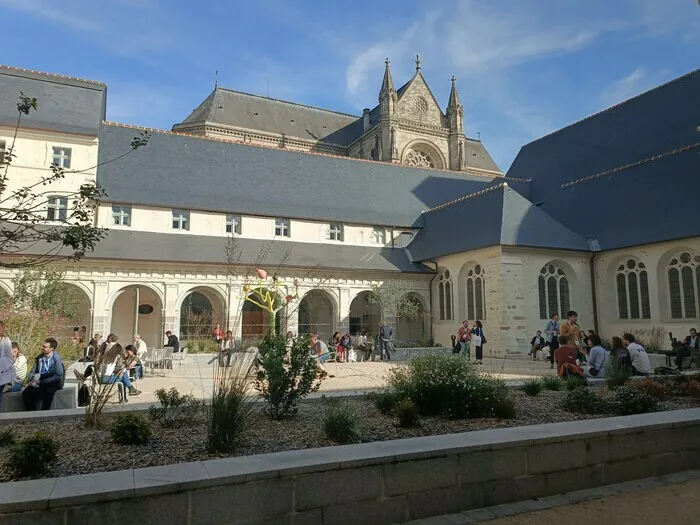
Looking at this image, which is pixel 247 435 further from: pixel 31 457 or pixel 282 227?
pixel 282 227

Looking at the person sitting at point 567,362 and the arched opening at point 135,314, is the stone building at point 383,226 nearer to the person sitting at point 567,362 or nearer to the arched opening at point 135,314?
the arched opening at point 135,314

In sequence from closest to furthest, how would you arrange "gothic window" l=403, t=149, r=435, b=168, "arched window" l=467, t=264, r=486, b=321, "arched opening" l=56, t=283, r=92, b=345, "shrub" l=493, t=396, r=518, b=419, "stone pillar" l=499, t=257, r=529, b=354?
1. "shrub" l=493, t=396, r=518, b=419
2. "arched opening" l=56, t=283, r=92, b=345
3. "stone pillar" l=499, t=257, r=529, b=354
4. "arched window" l=467, t=264, r=486, b=321
5. "gothic window" l=403, t=149, r=435, b=168

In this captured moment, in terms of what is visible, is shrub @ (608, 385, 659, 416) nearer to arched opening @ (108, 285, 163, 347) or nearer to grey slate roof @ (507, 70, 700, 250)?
grey slate roof @ (507, 70, 700, 250)

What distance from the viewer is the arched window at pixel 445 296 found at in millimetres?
24859

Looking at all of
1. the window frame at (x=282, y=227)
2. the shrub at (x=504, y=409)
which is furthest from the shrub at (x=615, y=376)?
the window frame at (x=282, y=227)

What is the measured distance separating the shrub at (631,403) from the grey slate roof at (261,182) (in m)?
20.7

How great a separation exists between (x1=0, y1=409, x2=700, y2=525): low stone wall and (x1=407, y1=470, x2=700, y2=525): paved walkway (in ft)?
0.35

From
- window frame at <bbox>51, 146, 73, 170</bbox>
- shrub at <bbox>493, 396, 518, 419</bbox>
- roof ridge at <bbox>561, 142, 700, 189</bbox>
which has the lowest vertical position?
shrub at <bbox>493, 396, 518, 419</bbox>

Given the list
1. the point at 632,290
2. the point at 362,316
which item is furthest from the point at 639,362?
the point at 362,316

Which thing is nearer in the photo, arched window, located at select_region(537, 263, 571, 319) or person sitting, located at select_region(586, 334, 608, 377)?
person sitting, located at select_region(586, 334, 608, 377)

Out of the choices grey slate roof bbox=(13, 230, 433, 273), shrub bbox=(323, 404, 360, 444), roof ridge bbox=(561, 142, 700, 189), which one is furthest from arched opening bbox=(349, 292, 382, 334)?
shrub bbox=(323, 404, 360, 444)

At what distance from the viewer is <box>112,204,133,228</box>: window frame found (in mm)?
23219

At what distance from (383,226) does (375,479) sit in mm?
24143

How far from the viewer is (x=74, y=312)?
1891 centimetres
